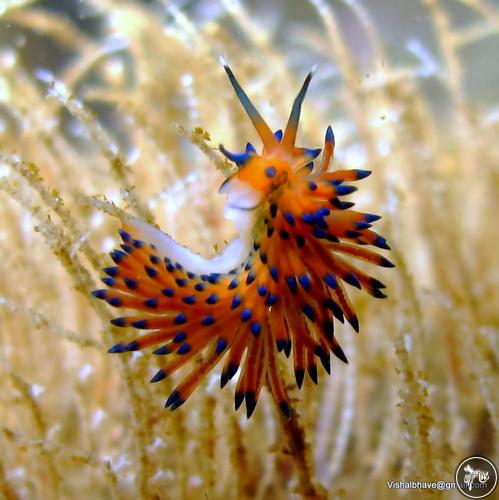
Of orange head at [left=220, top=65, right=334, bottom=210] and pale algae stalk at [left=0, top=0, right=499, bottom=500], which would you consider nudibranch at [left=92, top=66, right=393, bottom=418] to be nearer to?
orange head at [left=220, top=65, right=334, bottom=210]

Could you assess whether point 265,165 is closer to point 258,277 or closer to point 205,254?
point 258,277

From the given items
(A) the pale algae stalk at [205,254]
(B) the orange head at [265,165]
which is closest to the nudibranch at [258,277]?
(B) the orange head at [265,165]

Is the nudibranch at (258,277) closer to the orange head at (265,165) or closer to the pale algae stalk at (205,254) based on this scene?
the orange head at (265,165)

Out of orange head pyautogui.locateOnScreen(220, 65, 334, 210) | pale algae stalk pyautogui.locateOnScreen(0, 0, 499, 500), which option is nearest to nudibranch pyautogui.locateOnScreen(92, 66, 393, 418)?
orange head pyautogui.locateOnScreen(220, 65, 334, 210)

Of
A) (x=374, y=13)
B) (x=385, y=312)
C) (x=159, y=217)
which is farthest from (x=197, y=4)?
(x=385, y=312)

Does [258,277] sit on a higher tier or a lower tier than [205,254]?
lower

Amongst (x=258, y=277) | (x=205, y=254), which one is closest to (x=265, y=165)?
(x=258, y=277)

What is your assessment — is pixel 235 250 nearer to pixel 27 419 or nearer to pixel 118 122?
pixel 27 419
